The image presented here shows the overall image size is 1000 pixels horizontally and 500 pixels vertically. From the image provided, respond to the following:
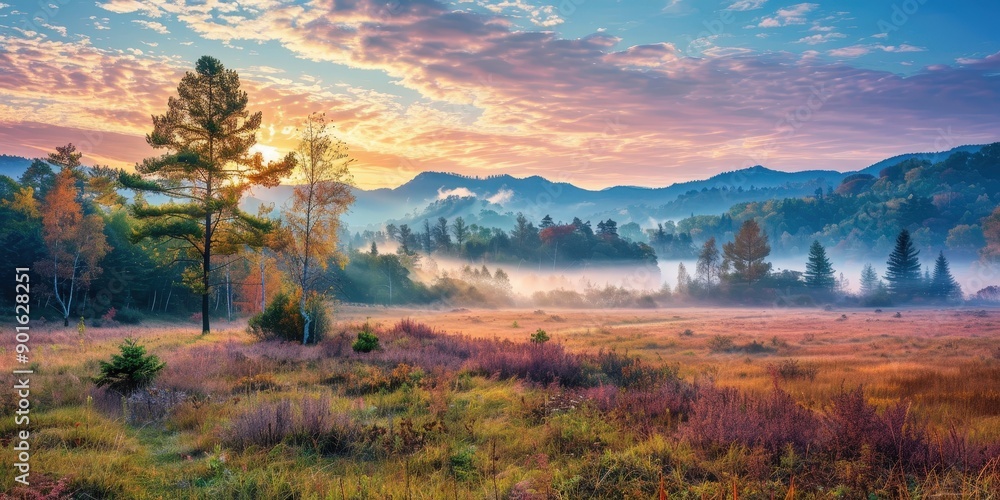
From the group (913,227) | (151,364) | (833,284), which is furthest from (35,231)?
(913,227)

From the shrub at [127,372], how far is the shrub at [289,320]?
35.7 ft

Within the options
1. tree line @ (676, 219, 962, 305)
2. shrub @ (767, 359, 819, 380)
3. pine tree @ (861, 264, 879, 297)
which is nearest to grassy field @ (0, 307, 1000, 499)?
shrub @ (767, 359, 819, 380)

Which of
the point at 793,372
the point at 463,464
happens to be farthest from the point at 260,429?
the point at 793,372

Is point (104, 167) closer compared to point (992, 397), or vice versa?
point (992, 397)

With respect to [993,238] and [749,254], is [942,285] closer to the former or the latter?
[993,238]

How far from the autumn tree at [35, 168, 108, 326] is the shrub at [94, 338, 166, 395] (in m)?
33.1

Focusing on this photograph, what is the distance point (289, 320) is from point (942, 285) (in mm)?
99680

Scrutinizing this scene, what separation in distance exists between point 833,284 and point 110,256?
4216 inches

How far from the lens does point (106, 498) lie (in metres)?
4.96

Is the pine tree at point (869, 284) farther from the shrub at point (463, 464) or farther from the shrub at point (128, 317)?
the shrub at point (128, 317)

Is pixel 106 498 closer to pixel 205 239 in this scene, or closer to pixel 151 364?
pixel 151 364

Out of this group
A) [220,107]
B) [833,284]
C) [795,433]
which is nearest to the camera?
[795,433]

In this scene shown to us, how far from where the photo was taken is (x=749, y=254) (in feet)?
300

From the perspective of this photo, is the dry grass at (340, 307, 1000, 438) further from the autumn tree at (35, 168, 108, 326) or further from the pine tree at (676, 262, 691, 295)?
the pine tree at (676, 262, 691, 295)
